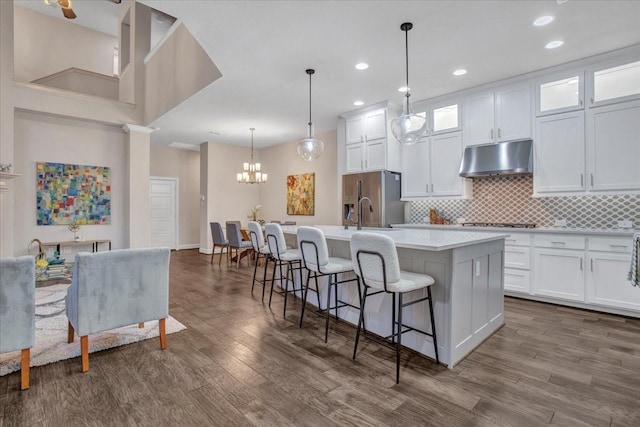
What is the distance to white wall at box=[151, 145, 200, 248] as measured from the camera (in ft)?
28.7

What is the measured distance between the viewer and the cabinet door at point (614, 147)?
11.3 ft

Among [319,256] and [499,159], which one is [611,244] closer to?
[499,159]

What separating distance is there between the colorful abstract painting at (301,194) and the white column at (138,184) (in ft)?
10.4

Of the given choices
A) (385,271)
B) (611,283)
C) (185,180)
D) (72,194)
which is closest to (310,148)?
(385,271)

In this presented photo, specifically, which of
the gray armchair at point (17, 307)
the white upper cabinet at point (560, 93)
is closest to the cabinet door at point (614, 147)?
the white upper cabinet at point (560, 93)

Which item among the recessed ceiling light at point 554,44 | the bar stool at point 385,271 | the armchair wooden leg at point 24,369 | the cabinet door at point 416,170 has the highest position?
the recessed ceiling light at point 554,44

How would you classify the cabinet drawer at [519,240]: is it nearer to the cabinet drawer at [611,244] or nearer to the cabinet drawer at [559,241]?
the cabinet drawer at [559,241]

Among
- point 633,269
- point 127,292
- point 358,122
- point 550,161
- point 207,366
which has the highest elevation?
point 358,122

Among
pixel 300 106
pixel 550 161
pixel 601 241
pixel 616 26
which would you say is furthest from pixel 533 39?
pixel 300 106

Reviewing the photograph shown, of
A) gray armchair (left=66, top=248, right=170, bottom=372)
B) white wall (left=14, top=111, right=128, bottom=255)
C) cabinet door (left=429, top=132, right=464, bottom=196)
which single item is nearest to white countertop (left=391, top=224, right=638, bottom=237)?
cabinet door (left=429, top=132, right=464, bottom=196)

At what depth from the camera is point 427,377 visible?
2.17 m

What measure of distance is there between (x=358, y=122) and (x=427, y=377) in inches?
171

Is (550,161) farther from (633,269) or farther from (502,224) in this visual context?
(633,269)

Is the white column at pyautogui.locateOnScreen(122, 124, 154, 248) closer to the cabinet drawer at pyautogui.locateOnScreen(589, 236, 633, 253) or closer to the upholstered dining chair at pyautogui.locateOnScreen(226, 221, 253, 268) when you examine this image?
the upholstered dining chair at pyautogui.locateOnScreen(226, 221, 253, 268)
